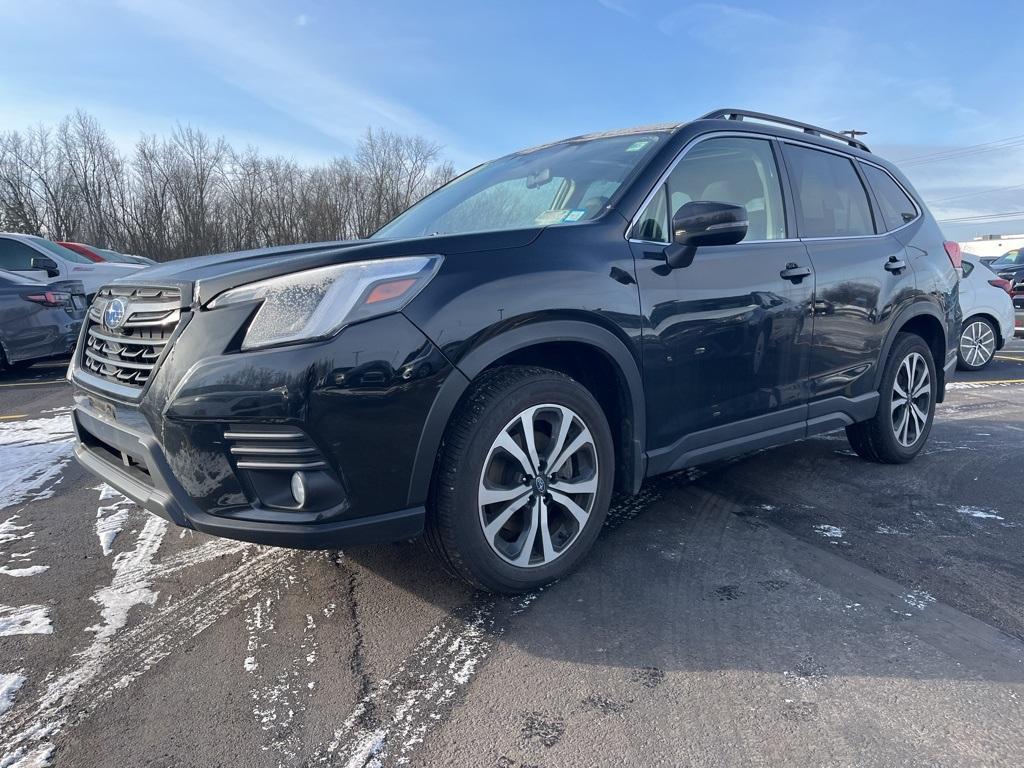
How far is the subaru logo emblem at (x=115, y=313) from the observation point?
8.29ft

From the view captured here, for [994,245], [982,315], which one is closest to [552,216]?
[982,315]

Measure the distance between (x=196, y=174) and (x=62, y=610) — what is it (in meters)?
45.1

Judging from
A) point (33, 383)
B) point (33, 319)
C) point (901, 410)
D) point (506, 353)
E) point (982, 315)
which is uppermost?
point (506, 353)

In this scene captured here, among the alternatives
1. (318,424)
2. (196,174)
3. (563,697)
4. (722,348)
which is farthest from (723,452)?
(196,174)

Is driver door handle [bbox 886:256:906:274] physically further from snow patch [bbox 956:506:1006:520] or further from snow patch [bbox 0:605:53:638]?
snow patch [bbox 0:605:53:638]

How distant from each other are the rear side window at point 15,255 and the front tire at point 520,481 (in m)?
9.59

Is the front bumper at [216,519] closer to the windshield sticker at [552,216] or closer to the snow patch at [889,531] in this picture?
the windshield sticker at [552,216]

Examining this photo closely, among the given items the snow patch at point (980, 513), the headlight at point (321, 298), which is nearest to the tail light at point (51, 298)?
the headlight at point (321, 298)

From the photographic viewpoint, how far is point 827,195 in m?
3.90

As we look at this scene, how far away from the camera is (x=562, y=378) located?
2.60 m

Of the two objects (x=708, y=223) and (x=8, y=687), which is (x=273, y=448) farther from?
(x=708, y=223)

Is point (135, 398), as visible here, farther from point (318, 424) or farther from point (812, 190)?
point (812, 190)

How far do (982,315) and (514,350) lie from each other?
8503mm

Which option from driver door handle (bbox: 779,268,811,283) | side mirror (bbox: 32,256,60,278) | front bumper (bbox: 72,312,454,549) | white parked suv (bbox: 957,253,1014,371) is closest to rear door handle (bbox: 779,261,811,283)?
driver door handle (bbox: 779,268,811,283)
